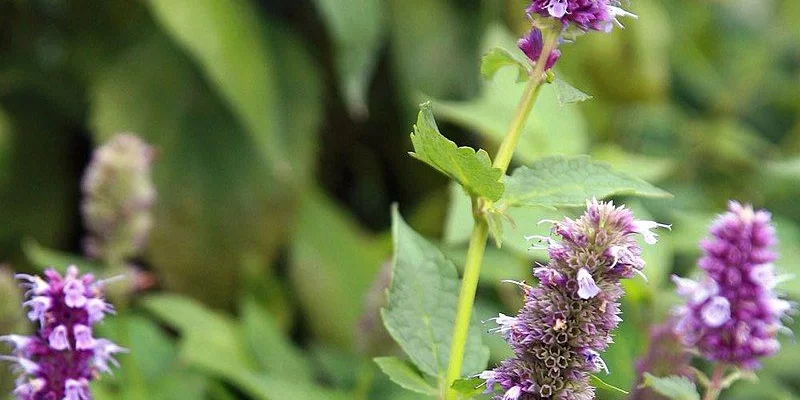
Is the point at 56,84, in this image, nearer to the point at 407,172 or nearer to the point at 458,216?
the point at 407,172

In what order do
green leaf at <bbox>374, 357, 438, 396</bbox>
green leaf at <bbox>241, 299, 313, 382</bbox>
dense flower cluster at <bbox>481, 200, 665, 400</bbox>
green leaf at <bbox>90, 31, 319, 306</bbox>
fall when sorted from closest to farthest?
1. dense flower cluster at <bbox>481, 200, 665, 400</bbox>
2. green leaf at <bbox>374, 357, 438, 396</bbox>
3. green leaf at <bbox>241, 299, 313, 382</bbox>
4. green leaf at <bbox>90, 31, 319, 306</bbox>

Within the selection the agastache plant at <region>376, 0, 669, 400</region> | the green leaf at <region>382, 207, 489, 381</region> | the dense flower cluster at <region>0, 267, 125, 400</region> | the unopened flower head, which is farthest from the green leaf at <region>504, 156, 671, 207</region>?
the unopened flower head

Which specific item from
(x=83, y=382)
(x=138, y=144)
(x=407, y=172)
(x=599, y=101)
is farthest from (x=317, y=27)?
(x=83, y=382)

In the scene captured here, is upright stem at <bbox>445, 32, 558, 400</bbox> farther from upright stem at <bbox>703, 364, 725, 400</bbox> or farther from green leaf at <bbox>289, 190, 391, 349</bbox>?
green leaf at <bbox>289, 190, 391, 349</bbox>

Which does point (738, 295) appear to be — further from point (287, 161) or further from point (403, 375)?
point (287, 161)

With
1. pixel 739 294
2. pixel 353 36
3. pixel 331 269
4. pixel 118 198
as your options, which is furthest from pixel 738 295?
pixel 331 269

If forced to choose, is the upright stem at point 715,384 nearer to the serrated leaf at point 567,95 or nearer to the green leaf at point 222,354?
the serrated leaf at point 567,95

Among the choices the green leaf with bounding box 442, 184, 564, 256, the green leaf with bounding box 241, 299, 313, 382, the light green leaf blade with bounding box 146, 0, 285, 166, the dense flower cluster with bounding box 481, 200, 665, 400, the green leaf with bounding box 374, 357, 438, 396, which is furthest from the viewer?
the light green leaf blade with bounding box 146, 0, 285, 166
